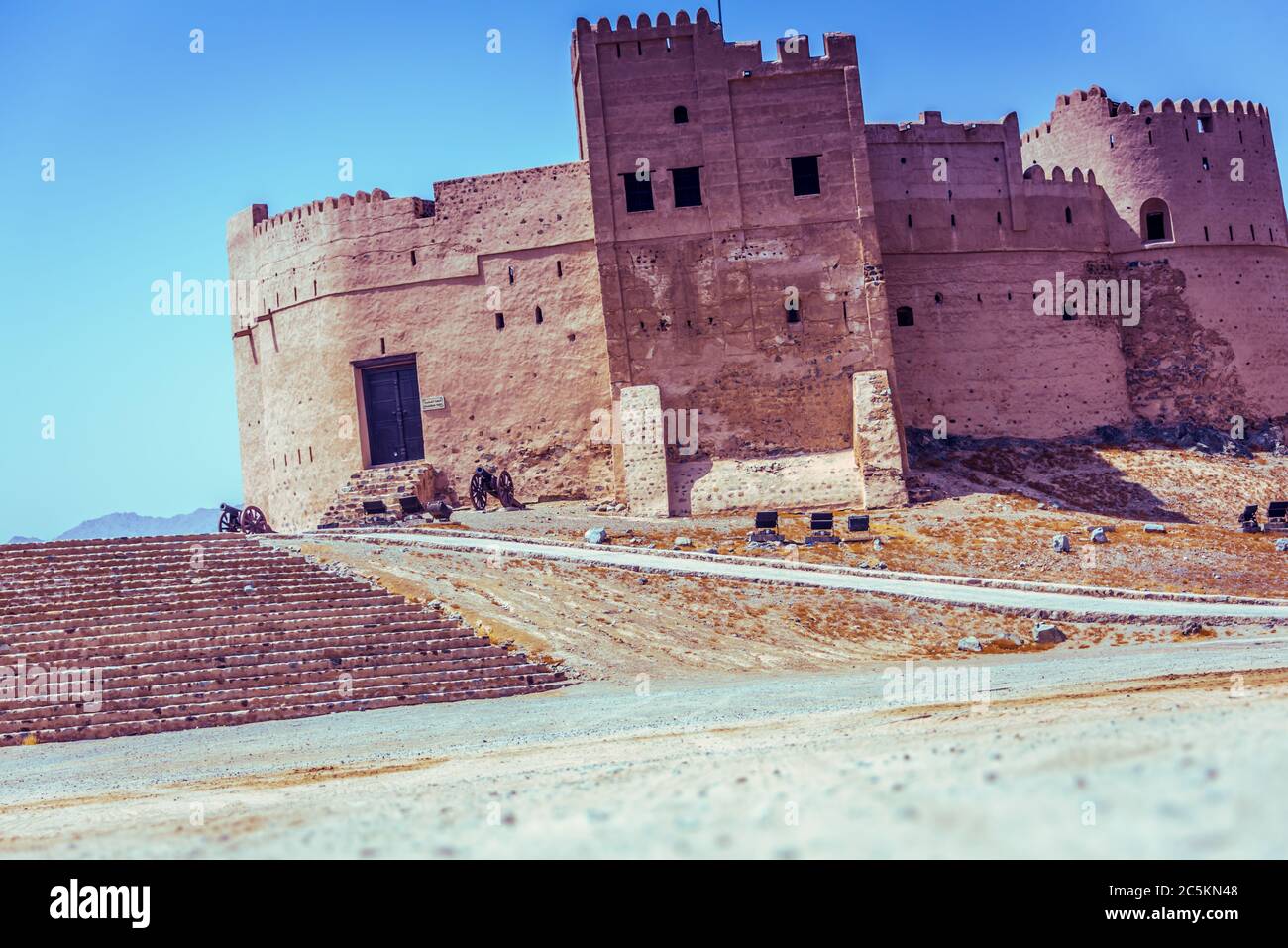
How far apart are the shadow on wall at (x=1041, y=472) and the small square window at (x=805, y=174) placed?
555 centimetres

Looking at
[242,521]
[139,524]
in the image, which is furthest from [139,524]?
[242,521]

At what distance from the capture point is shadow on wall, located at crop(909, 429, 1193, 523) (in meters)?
28.3

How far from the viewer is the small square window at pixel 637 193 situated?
2888cm

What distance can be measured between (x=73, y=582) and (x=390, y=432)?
11203 millimetres

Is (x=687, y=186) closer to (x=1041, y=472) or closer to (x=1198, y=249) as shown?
(x=1041, y=472)

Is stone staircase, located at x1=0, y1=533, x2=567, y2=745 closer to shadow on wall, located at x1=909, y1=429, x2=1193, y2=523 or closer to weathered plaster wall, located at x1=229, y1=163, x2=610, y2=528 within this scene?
weathered plaster wall, located at x1=229, y1=163, x2=610, y2=528

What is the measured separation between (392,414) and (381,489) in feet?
6.68

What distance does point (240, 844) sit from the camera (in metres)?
6.49

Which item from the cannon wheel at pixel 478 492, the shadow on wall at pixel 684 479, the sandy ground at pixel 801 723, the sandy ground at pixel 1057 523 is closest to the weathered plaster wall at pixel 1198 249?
the sandy ground at pixel 1057 523

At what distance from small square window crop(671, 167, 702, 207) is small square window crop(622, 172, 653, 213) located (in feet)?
1.67

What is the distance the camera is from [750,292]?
28656 millimetres
